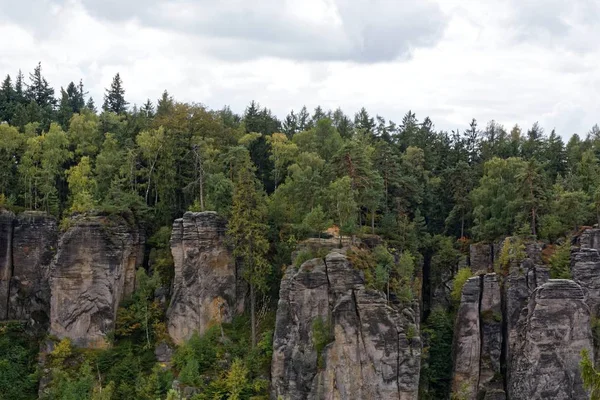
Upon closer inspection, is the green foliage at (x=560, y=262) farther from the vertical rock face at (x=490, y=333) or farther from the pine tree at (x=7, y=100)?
the pine tree at (x=7, y=100)

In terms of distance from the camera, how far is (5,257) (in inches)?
2127

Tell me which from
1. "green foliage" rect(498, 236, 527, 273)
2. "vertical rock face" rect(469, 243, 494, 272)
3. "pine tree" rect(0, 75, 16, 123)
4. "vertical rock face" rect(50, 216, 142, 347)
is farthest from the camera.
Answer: "pine tree" rect(0, 75, 16, 123)

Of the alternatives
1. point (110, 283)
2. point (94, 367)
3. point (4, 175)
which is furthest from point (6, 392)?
point (4, 175)

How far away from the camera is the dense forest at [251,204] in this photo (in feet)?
156

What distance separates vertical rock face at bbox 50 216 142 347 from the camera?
165 ft

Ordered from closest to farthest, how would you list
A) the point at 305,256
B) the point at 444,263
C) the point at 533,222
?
the point at 305,256, the point at 533,222, the point at 444,263

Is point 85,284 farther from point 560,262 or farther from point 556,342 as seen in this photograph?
point 560,262

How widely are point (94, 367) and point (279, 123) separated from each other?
38649 millimetres

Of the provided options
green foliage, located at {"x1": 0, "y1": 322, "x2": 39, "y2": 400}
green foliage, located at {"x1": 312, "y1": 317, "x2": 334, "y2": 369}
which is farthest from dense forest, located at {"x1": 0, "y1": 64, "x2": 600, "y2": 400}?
green foliage, located at {"x1": 312, "y1": 317, "x2": 334, "y2": 369}

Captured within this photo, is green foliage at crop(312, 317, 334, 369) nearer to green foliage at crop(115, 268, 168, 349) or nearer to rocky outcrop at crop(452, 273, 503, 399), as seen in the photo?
rocky outcrop at crop(452, 273, 503, 399)

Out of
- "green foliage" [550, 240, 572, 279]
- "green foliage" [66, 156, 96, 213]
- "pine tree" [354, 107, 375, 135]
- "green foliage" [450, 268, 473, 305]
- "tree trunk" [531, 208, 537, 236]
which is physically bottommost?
"green foliage" [450, 268, 473, 305]

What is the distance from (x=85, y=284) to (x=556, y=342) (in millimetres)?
32565

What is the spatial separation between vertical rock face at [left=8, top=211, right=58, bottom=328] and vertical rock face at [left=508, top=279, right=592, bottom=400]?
3566 cm

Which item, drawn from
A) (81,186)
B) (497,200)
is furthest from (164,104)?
(497,200)
